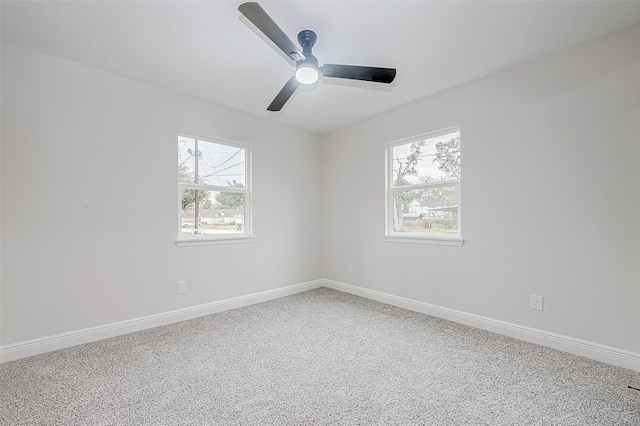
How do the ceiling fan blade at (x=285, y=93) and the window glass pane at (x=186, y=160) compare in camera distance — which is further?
the window glass pane at (x=186, y=160)

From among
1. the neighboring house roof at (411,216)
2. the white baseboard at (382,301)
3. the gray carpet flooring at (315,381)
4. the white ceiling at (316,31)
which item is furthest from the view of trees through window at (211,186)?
the neighboring house roof at (411,216)

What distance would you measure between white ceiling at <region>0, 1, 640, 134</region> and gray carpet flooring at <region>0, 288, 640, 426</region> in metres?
2.15

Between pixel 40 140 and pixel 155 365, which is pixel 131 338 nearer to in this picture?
pixel 155 365

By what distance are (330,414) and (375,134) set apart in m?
3.15

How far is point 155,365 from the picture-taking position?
2.20 m

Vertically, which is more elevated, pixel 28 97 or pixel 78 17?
pixel 78 17

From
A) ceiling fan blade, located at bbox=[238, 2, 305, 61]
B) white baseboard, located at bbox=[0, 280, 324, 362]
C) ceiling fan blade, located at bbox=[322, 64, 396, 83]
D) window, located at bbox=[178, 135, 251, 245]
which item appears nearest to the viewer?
ceiling fan blade, located at bbox=[238, 2, 305, 61]

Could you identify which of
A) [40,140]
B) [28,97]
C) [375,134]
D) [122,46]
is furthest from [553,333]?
[28,97]

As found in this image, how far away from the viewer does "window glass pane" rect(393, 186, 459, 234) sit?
3.21 meters

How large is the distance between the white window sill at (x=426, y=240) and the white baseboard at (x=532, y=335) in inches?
26.9

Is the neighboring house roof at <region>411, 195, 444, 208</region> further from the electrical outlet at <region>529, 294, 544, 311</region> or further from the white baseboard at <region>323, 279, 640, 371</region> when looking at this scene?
the electrical outlet at <region>529, 294, 544, 311</region>

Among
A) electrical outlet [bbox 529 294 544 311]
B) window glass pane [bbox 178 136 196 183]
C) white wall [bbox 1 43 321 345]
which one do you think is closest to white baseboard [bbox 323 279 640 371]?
electrical outlet [bbox 529 294 544 311]

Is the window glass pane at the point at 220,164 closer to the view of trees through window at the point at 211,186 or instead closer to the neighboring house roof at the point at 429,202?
the view of trees through window at the point at 211,186

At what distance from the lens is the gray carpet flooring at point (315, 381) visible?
1643 mm
